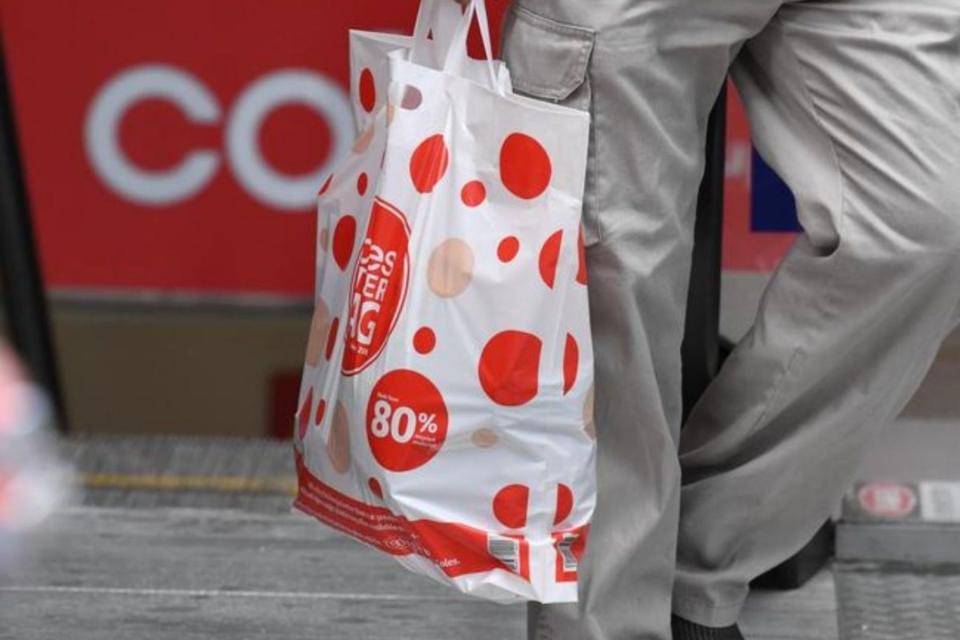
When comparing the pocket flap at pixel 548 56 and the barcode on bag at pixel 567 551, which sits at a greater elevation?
the pocket flap at pixel 548 56

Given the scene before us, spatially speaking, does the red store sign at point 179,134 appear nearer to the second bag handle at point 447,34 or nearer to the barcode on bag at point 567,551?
the second bag handle at point 447,34

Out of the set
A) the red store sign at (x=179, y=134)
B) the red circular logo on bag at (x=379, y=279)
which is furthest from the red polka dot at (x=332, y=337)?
the red store sign at (x=179, y=134)

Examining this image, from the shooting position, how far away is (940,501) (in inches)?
119

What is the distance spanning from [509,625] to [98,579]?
2.05ft

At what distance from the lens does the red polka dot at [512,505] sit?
7.00ft

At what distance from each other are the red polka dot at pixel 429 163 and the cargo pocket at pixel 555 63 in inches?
4.9

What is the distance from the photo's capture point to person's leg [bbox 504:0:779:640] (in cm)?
212

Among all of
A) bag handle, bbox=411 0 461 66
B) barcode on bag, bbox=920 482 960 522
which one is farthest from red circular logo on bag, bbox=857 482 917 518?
bag handle, bbox=411 0 461 66

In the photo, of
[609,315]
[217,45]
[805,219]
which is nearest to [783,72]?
[805,219]

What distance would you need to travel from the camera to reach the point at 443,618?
277 centimetres

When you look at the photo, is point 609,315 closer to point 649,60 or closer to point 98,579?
point 649,60

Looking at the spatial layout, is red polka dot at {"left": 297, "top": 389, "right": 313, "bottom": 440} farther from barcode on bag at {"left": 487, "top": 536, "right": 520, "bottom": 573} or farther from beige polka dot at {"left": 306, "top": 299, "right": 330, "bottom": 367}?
barcode on bag at {"left": 487, "top": 536, "right": 520, "bottom": 573}

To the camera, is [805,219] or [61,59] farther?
[61,59]

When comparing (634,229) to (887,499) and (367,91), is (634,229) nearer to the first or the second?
(367,91)
